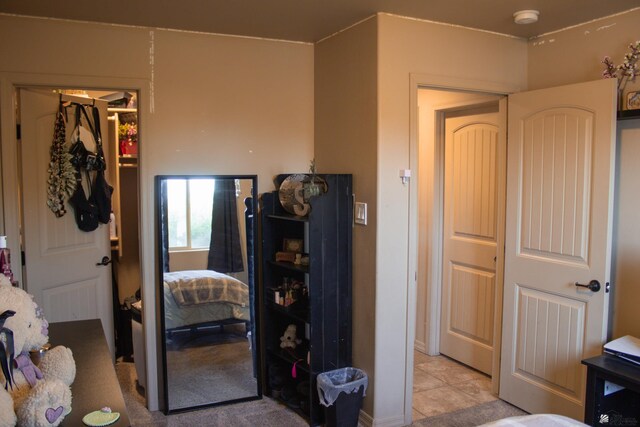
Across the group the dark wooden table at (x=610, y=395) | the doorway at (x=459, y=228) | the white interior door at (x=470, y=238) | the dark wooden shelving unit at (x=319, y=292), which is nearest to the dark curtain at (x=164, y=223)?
the dark wooden shelving unit at (x=319, y=292)

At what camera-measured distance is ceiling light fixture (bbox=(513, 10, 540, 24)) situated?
9.21 ft

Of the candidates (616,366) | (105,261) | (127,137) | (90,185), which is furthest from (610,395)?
(127,137)

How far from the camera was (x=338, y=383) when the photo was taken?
303 cm

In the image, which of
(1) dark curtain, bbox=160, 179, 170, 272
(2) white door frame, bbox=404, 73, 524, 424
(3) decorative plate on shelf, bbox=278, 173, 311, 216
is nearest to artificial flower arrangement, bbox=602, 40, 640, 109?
(2) white door frame, bbox=404, 73, 524, 424

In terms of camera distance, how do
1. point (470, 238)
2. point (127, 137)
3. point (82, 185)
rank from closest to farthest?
point (82, 185)
point (470, 238)
point (127, 137)

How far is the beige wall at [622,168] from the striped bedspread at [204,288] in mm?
2266

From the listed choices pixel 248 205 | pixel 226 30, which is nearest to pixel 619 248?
pixel 248 205

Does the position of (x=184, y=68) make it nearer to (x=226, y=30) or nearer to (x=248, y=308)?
(x=226, y=30)

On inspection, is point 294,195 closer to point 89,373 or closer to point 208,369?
point 208,369

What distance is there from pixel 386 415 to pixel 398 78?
197cm

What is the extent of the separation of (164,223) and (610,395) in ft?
8.70

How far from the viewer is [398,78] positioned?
2.94 metres

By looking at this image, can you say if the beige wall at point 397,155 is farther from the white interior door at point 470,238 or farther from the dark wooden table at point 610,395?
the dark wooden table at point 610,395

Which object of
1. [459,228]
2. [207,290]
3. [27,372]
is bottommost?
[207,290]
